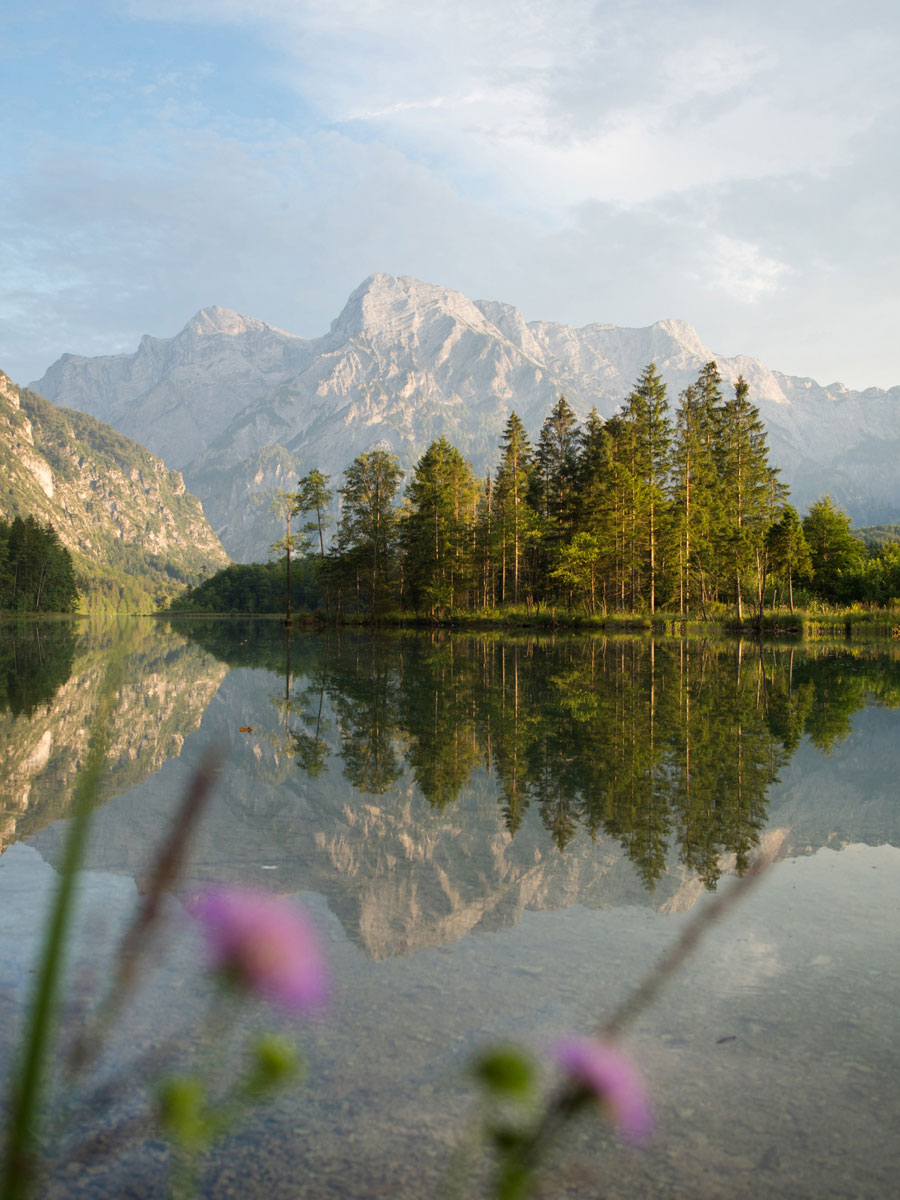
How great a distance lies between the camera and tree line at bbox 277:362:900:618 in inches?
1879

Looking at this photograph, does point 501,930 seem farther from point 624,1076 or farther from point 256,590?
point 256,590

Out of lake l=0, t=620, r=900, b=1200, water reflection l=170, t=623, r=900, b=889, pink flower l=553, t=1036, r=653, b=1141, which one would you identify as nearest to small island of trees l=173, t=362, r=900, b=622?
water reflection l=170, t=623, r=900, b=889

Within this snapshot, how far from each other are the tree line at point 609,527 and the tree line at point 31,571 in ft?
144

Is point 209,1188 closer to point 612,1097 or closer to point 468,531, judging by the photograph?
point 612,1097

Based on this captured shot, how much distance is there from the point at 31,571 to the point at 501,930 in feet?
346

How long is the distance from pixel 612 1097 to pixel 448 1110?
1.80 meters

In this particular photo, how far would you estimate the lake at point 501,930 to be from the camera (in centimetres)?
224

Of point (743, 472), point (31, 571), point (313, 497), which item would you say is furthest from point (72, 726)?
point (31, 571)

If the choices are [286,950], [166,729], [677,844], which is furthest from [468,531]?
[286,950]

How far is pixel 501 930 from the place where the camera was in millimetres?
3777

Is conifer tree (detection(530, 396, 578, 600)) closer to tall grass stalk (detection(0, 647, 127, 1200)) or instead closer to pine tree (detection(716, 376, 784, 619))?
pine tree (detection(716, 376, 784, 619))

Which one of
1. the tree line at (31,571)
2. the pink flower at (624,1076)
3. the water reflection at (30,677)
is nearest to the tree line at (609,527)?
the water reflection at (30,677)

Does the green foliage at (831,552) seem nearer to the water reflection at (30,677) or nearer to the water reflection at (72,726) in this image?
the water reflection at (30,677)

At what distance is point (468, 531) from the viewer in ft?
179
